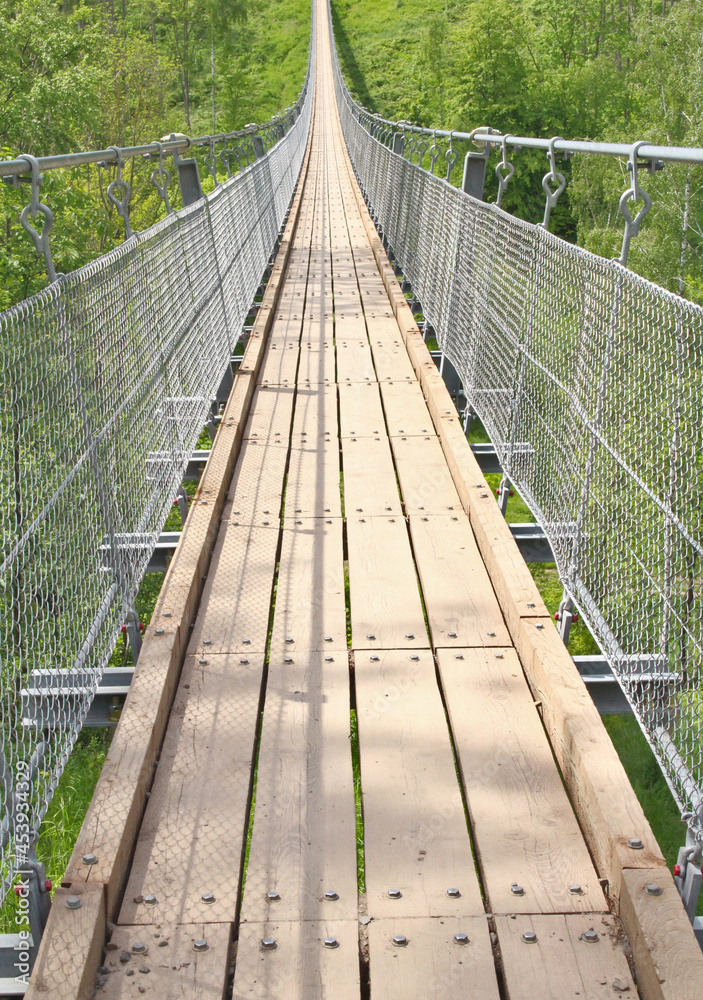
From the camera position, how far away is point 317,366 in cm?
560

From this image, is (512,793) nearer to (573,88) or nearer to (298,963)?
(298,963)

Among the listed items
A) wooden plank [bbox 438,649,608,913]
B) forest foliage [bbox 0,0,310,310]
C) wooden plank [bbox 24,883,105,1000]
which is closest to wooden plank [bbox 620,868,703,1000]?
wooden plank [bbox 438,649,608,913]

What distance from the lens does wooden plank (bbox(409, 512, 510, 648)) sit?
277 cm

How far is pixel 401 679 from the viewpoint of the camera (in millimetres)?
2578

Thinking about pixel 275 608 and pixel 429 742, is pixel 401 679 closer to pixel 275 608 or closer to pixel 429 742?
pixel 429 742

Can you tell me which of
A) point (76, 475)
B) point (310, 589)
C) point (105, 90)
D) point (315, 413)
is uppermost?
point (105, 90)

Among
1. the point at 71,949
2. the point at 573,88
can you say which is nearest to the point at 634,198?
the point at 71,949

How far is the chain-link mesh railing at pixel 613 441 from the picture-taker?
2.08 metres

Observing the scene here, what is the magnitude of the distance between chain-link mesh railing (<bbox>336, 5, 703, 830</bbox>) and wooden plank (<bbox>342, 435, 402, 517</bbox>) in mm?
442

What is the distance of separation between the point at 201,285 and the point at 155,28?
193 feet

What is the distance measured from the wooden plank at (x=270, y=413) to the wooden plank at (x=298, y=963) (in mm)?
2751

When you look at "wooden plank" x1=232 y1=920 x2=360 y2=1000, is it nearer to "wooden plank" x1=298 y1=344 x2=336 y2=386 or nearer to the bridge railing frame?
the bridge railing frame

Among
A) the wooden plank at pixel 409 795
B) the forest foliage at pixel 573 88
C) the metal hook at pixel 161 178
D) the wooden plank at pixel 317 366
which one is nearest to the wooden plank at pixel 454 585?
the wooden plank at pixel 409 795

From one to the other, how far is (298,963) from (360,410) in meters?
3.31
